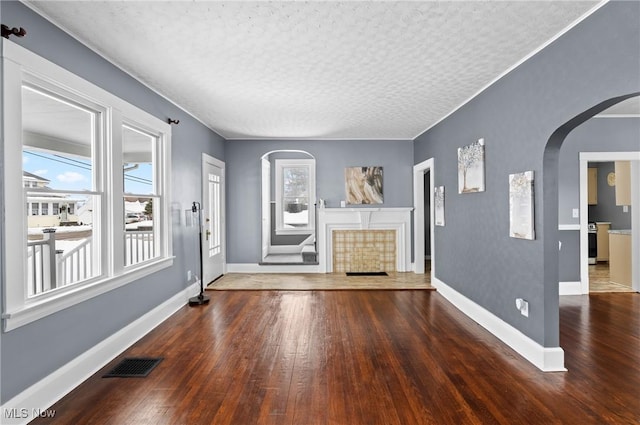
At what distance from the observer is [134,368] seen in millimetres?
2777

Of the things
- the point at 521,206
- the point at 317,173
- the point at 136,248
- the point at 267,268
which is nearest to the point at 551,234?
the point at 521,206

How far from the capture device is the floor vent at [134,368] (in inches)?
105

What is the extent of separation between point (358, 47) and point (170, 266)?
3.23m

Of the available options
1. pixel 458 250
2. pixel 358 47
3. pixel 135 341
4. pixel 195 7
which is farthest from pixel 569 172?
pixel 135 341

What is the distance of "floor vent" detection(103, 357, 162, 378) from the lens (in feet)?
8.74

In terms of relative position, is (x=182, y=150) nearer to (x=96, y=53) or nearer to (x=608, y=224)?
(x=96, y=53)

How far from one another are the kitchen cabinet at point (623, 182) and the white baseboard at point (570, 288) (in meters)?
1.62

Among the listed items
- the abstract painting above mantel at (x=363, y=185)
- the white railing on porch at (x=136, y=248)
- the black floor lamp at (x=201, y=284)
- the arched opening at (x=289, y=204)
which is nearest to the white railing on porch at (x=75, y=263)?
the white railing on porch at (x=136, y=248)

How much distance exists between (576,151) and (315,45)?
169 inches

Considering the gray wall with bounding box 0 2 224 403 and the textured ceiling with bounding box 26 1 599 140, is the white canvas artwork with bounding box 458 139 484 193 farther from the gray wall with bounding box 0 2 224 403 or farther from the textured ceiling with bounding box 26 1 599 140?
the gray wall with bounding box 0 2 224 403

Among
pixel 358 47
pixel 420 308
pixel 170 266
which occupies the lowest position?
pixel 420 308

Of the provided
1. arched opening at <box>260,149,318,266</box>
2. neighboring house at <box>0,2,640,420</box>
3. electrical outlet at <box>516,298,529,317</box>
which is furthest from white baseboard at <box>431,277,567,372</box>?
arched opening at <box>260,149,318,266</box>

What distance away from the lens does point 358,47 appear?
2717 mm

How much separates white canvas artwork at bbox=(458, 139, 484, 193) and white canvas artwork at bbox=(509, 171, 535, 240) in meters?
0.57
